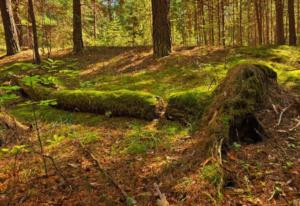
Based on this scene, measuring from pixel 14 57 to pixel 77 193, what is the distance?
40.4ft

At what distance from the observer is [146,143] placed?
4793mm

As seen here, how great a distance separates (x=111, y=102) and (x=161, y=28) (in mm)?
5161

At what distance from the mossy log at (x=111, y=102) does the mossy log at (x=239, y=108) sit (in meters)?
1.38

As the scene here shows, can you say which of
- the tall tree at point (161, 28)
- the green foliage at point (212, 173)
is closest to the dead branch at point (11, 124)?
the green foliage at point (212, 173)

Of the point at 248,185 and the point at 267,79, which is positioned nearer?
the point at 248,185

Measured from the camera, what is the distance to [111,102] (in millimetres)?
6379

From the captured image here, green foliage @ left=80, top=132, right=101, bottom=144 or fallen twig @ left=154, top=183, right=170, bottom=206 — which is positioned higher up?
green foliage @ left=80, top=132, right=101, bottom=144

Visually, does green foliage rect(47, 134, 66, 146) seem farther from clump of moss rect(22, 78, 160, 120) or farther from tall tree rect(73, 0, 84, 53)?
tall tree rect(73, 0, 84, 53)

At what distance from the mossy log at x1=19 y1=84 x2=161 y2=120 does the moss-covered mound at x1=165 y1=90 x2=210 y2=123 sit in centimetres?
35

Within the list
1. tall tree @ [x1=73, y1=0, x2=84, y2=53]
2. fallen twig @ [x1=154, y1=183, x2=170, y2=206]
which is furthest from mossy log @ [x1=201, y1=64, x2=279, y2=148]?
tall tree @ [x1=73, y1=0, x2=84, y2=53]

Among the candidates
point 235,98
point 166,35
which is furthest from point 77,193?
point 166,35

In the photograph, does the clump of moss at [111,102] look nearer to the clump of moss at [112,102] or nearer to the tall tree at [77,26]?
the clump of moss at [112,102]

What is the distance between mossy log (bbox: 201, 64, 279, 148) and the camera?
397 cm

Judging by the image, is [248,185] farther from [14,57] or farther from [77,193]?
[14,57]
